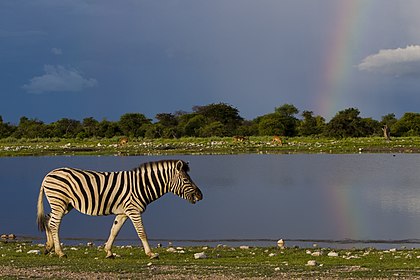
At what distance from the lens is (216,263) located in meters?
14.9

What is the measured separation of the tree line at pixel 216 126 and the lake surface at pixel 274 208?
42.9 m

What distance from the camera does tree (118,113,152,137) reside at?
118 m

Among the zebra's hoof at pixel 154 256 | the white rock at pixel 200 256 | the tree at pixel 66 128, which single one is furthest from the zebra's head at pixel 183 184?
the tree at pixel 66 128

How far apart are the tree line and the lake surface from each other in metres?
42.9

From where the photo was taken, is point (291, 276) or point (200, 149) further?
point (200, 149)

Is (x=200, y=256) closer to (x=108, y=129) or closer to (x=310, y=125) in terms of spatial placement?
(x=310, y=125)

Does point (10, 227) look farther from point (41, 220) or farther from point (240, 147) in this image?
point (240, 147)

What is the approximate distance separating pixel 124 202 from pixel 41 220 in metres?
2.25

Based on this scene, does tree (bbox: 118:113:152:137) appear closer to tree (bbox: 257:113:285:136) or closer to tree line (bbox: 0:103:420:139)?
tree line (bbox: 0:103:420:139)

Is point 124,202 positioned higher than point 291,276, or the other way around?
point 124,202

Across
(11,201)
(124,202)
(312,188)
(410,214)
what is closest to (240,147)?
(312,188)

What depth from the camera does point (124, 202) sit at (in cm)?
1692

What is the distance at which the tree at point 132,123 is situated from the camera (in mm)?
118113

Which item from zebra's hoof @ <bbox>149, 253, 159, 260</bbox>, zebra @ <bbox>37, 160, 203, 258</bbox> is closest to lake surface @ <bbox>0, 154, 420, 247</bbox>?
zebra @ <bbox>37, 160, 203, 258</bbox>
